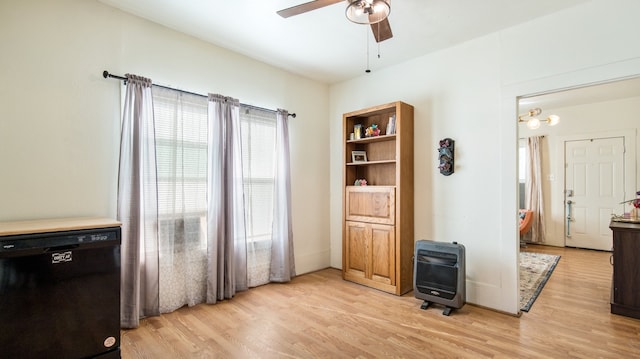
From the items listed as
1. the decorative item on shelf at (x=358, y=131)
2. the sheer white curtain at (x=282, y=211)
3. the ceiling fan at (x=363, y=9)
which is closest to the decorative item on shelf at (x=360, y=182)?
the decorative item on shelf at (x=358, y=131)

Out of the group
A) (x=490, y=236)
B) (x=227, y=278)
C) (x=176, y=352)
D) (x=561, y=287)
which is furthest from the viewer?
(x=561, y=287)

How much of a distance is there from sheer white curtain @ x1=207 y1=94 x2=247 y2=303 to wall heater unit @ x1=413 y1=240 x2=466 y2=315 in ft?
6.47

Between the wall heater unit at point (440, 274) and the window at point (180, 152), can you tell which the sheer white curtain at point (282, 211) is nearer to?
the window at point (180, 152)

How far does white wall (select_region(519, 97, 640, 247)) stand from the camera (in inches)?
208

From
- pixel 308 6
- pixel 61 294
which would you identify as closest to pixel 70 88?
pixel 61 294

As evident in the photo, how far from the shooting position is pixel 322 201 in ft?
15.2

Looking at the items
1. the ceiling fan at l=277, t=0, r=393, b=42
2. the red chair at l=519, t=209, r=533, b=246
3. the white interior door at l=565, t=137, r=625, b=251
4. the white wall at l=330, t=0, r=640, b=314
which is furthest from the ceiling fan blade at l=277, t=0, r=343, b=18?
the white interior door at l=565, t=137, r=625, b=251

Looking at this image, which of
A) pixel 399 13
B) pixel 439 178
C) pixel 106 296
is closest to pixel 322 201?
pixel 439 178

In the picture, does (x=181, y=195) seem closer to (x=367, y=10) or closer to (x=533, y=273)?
(x=367, y=10)

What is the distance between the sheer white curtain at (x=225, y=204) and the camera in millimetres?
3244

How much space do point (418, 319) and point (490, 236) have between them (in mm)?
1133

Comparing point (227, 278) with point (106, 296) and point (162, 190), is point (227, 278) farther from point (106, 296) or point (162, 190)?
point (106, 296)

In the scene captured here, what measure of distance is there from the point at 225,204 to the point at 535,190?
6.17 meters

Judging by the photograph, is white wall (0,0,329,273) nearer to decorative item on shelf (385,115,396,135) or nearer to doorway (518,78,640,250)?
decorative item on shelf (385,115,396,135)
